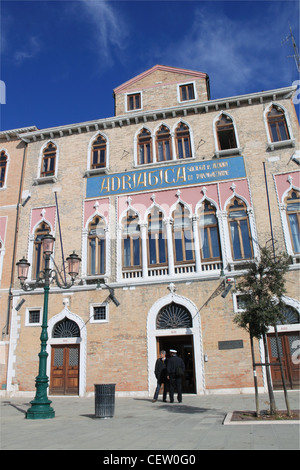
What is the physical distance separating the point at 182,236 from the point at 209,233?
4.02ft

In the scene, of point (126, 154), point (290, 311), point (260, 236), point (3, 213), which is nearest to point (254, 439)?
point (290, 311)

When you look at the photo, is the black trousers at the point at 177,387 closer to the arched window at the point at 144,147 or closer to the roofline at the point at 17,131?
the arched window at the point at 144,147

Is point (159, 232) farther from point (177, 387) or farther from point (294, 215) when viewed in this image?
point (177, 387)

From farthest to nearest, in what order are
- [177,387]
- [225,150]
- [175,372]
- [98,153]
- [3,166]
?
[3,166]
[98,153]
[225,150]
[177,387]
[175,372]

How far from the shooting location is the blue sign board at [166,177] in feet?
55.4

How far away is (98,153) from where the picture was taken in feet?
62.4

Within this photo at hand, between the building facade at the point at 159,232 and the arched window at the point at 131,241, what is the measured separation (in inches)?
1.9

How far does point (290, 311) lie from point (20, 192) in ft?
47.5

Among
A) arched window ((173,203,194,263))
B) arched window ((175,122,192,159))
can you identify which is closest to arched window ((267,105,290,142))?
arched window ((175,122,192,159))

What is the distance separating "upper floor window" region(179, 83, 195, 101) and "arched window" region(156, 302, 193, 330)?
11.1 m

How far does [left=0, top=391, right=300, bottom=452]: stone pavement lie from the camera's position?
5.70 metres

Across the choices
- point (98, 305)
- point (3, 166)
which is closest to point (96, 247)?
point (98, 305)

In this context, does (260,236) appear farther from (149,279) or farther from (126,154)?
(126,154)

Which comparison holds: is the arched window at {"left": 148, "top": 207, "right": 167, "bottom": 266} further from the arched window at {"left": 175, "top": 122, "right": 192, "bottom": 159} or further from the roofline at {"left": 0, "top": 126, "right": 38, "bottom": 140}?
the roofline at {"left": 0, "top": 126, "right": 38, "bottom": 140}
